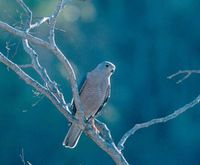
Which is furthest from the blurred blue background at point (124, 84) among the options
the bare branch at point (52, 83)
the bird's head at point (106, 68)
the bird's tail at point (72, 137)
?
the bare branch at point (52, 83)

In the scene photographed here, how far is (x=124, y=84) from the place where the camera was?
15297 millimetres

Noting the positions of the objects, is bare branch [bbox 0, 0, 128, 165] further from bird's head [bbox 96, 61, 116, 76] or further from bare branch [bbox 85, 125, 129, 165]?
bird's head [bbox 96, 61, 116, 76]

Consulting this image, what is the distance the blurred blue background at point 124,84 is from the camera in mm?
14375

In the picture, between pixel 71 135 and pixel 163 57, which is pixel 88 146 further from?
pixel 71 135

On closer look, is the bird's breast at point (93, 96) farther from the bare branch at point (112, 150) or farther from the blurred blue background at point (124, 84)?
the blurred blue background at point (124, 84)

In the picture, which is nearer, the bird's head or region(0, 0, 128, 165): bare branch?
region(0, 0, 128, 165): bare branch

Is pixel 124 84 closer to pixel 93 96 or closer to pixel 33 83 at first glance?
pixel 93 96

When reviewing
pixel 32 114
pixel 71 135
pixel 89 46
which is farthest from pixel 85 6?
pixel 71 135

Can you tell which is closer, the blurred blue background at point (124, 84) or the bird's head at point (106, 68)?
the bird's head at point (106, 68)

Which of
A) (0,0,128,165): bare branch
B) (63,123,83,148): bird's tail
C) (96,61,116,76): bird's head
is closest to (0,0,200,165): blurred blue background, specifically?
(96,61,116,76): bird's head

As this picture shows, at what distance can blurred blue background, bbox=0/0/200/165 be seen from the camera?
47.2 feet

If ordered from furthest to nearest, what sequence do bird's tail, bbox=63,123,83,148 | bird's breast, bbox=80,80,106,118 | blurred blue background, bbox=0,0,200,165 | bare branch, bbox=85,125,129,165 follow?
blurred blue background, bbox=0,0,200,165, bird's breast, bbox=80,80,106,118, bird's tail, bbox=63,123,83,148, bare branch, bbox=85,125,129,165

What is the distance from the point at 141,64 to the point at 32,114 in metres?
2.01

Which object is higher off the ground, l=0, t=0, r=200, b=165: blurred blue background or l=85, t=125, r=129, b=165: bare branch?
l=85, t=125, r=129, b=165: bare branch
